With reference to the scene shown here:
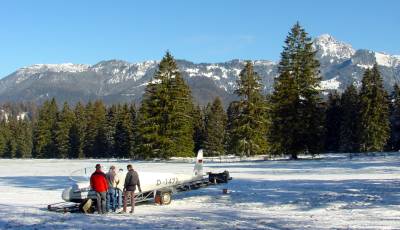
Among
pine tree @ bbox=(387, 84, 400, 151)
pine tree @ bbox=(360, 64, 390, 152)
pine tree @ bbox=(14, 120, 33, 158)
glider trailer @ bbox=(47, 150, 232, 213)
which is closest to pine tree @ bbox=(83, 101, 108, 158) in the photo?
pine tree @ bbox=(14, 120, 33, 158)

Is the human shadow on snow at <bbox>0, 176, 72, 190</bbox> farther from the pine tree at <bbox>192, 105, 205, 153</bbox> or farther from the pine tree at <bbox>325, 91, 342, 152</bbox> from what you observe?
the pine tree at <bbox>325, 91, 342, 152</bbox>

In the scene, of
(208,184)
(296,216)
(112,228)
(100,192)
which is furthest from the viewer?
(208,184)

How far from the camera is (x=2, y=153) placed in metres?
124

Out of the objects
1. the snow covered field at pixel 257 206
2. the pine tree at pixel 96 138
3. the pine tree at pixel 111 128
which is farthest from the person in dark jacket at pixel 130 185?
the pine tree at pixel 96 138

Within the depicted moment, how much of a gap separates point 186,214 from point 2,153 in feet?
374

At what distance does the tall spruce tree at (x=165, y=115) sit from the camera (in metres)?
60.3

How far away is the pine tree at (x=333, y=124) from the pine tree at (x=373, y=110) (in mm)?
17837

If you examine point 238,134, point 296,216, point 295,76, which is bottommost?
point 296,216

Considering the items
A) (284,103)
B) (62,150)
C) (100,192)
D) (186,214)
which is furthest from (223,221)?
(62,150)

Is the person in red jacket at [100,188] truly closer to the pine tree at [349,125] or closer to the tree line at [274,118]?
the tree line at [274,118]

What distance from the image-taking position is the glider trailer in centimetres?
2295

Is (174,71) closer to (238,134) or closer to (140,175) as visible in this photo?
(238,134)

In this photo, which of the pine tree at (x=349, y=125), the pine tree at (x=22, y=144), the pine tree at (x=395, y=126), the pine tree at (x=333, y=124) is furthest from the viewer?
the pine tree at (x=22, y=144)

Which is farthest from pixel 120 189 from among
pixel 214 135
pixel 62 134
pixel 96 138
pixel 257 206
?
pixel 62 134
